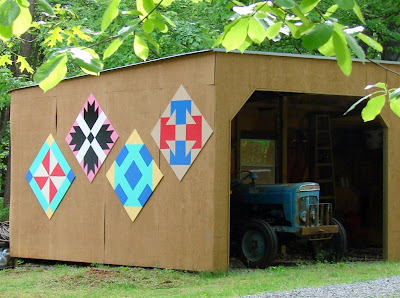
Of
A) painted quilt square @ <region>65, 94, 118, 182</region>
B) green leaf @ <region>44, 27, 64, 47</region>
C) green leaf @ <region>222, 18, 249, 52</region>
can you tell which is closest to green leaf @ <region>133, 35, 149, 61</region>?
green leaf @ <region>222, 18, 249, 52</region>

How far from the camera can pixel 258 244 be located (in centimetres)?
1084

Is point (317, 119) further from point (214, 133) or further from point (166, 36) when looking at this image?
point (214, 133)

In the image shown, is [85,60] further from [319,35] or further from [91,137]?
[91,137]

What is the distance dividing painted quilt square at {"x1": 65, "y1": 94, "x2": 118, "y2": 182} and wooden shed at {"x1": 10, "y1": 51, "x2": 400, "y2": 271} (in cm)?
2

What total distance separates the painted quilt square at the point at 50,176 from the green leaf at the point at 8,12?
32.2 feet

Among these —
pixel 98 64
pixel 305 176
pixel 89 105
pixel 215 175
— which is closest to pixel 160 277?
pixel 215 175

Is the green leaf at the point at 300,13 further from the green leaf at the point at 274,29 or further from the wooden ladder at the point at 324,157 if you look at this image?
the wooden ladder at the point at 324,157

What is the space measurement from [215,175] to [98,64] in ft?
23.7

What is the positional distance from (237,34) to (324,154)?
12557mm

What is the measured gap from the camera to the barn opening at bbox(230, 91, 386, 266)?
14.3 metres

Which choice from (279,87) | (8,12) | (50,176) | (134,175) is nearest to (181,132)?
(134,175)

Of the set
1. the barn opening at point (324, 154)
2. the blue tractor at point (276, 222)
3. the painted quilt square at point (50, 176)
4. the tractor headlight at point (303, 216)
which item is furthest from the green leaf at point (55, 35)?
the barn opening at point (324, 154)

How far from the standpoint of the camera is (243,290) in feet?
26.7

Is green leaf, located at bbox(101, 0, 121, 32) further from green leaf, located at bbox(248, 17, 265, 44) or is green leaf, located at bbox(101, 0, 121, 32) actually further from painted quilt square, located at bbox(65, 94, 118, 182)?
painted quilt square, located at bbox(65, 94, 118, 182)
